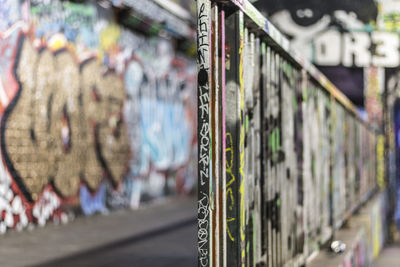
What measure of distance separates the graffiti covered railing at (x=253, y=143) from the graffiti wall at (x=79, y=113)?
22.4 ft

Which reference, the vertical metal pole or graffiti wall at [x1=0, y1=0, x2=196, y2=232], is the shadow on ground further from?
the vertical metal pole

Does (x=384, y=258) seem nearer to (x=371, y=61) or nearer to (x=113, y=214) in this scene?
(x=371, y=61)

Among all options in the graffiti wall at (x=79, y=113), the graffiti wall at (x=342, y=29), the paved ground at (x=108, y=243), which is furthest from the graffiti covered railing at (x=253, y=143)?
the graffiti wall at (x=79, y=113)

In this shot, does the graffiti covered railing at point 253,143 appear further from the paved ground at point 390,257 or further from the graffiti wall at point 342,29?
the paved ground at point 390,257

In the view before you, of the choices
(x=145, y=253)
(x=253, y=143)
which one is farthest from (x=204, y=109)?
(x=145, y=253)

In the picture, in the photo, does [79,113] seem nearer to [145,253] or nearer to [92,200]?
[92,200]

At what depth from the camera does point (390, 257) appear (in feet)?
34.2

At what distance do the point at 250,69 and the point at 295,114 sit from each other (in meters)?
1.42

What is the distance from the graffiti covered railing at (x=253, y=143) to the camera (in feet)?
8.24

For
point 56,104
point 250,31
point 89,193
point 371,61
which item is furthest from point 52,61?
point 250,31

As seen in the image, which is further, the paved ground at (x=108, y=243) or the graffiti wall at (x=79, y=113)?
the graffiti wall at (x=79, y=113)

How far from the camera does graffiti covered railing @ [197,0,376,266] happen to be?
2512mm

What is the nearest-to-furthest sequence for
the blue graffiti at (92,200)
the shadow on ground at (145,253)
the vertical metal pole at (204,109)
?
the vertical metal pole at (204,109) → the shadow on ground at (145,253) → the blue graffiti at (92,200)

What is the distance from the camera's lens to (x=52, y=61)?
1186 centimetres
